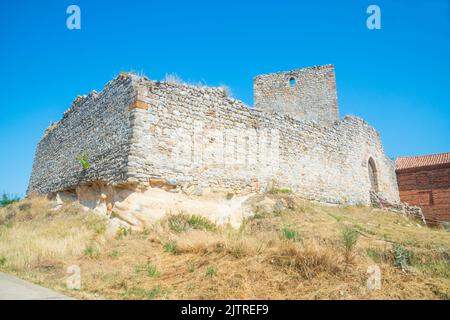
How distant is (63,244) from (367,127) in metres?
15.2

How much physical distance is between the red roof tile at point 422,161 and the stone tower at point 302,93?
24.7ft

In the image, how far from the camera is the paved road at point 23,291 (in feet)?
13.1

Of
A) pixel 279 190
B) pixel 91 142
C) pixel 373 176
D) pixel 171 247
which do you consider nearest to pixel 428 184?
pixel 373 176

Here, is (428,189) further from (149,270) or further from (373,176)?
(149,270)

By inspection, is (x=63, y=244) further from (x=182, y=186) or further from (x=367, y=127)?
(x=367, y=127)

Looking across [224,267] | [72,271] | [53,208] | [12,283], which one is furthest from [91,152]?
[224,267]

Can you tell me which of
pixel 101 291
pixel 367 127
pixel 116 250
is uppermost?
pixel 367 127

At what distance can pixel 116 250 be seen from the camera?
7.04 meters

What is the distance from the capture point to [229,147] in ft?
33.4

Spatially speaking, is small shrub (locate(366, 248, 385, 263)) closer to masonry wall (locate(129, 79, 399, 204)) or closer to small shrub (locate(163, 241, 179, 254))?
small shrub (locate(163, 241, 179, 254))

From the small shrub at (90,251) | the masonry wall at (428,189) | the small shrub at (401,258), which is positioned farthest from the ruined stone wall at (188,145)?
the masonry wall at (428,189)

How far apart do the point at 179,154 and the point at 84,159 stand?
355 cm

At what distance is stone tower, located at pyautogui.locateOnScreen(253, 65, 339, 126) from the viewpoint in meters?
18.1

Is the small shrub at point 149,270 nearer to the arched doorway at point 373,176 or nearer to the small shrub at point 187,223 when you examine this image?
the small shrub at point 187,223
